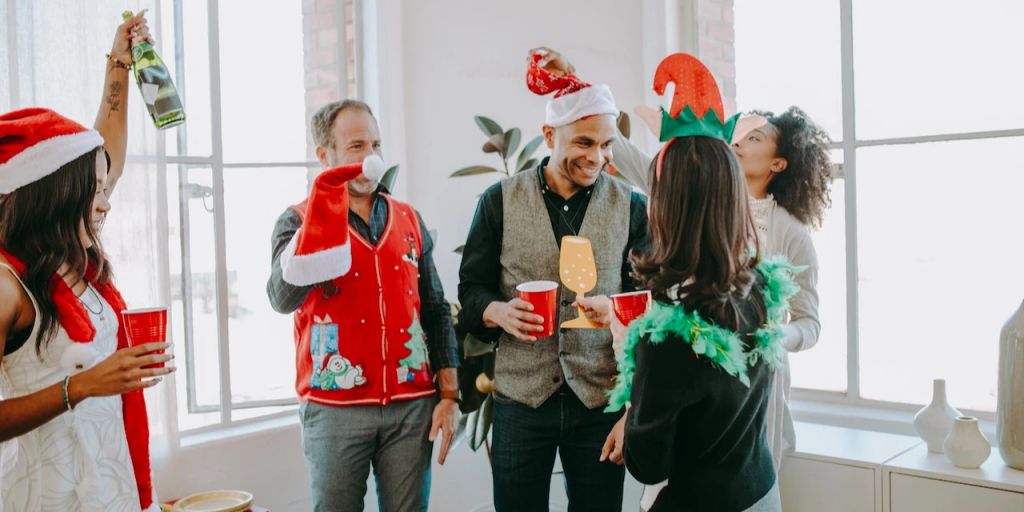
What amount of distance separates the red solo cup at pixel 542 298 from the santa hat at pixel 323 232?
1.36 ft

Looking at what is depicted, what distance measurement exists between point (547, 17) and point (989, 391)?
1916 mm

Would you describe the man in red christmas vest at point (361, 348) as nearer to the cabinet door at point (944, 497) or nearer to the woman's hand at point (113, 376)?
the woman's hand at point (113, 376)

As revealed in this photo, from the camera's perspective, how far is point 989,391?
8.09ft

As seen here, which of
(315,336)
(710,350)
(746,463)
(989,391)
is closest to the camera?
(710,350)

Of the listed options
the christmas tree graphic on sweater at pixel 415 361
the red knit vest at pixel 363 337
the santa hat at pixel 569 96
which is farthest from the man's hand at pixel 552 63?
the christmas tree graphic on sweater at pixel 415 361

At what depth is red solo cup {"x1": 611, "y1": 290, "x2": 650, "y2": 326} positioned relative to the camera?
4.98 feet

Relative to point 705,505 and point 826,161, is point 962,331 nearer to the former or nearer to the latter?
point 826,161

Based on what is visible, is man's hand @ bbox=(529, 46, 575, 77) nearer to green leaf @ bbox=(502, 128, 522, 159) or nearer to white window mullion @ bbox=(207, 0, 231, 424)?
green leaf @ bbox=(502, 128, 522, 159)

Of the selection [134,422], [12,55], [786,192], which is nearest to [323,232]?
[134,422]

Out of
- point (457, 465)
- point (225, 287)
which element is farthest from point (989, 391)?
point (225, 287)

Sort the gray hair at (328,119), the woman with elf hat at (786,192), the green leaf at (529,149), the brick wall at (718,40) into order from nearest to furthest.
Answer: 1. the gray hair at (328,119)
2. the woman with elf hat at (786,192)
3. the green leaf at (529,149)
4. the brick wall at (718,40)

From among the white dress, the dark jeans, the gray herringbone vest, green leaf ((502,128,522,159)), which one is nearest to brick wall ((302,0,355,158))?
green leaf ((502,128,522,159))

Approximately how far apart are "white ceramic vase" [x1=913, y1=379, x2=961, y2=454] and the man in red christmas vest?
1271mm

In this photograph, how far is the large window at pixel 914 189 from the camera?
2.44 meters
